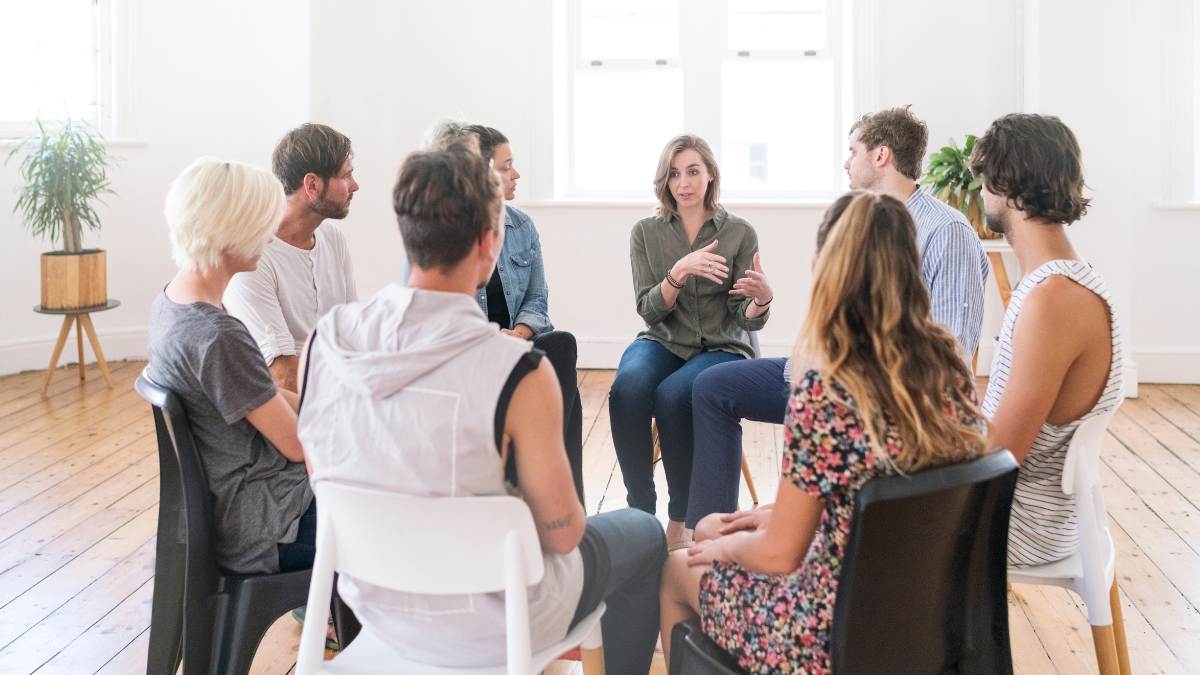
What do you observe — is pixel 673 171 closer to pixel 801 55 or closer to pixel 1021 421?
pixel 1021 421

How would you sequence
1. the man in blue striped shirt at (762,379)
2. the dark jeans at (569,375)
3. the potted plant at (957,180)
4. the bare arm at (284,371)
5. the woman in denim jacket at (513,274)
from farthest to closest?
the potted plant at (957,180), the woman in denim jacket at (513,274), the man in blue striped shirt at (762,379), the dark jeans at (569,375), the bare arm at (284,371)

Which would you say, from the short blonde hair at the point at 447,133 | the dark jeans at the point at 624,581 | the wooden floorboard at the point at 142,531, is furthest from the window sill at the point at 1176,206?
the dark jeans at the point at 624,581

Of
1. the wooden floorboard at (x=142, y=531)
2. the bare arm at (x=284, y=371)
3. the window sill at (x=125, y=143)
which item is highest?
the window sill at (x=125, y=143)

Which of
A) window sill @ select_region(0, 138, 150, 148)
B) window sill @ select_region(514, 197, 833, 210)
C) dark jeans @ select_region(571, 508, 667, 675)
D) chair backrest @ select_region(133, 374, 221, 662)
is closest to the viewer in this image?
dark jeans @ select_region(571, 508, 667, 675)

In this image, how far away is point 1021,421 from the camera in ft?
7.29

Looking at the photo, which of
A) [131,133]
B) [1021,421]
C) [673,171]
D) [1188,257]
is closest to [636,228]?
[673,171]

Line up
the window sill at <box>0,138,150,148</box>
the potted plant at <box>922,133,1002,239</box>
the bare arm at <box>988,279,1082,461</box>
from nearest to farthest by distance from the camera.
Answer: the bare arm at <box>988,279,1082,461</box> < the potted plant at <box>922,133,1002,239</box> < the window sill at <box>0,138,150,148</box>

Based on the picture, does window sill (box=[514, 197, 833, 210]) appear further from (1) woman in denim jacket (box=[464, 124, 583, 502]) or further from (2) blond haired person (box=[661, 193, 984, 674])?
(2) blond haired person (box=[661, 193, 984, 674])

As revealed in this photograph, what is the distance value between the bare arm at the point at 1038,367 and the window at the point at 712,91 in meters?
4.15

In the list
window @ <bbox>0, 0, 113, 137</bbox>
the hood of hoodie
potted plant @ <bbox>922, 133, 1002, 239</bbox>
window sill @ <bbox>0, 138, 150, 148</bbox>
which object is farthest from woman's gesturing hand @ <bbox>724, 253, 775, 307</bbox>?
window @ <bbox>0, 0, 113, 137</bbox>

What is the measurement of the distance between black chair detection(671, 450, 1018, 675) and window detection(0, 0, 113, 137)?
5745mm

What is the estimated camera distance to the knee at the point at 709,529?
216cm

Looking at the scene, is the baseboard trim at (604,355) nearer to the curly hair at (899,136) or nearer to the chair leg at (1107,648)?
the curly hair at (899,136)

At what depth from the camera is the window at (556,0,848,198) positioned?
6.26 metres
